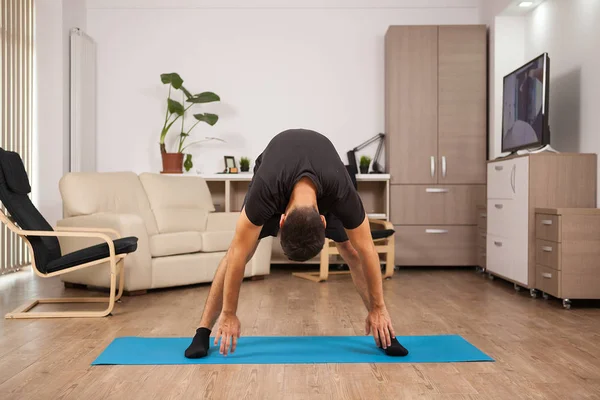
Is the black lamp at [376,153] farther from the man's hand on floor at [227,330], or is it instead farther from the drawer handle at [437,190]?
the man's hand on floor at [227,330]

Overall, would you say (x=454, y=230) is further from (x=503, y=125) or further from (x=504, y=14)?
(x=504, y=14)

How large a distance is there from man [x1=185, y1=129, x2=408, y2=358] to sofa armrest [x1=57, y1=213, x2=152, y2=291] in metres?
1.69

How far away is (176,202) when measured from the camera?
17.1ft

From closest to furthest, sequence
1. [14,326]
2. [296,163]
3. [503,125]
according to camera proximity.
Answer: [296,163]
[14,326]
[503,125]

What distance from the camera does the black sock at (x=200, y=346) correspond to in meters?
2.60

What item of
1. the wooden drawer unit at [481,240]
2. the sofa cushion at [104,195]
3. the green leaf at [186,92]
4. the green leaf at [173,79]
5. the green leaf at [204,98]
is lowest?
the wooden drawer unit at [481,240]

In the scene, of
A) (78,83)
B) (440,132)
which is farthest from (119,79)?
(440,132)

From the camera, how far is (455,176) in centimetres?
583

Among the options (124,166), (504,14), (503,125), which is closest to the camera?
(503,125)

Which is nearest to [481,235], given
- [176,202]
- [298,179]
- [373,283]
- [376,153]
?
[376,153]

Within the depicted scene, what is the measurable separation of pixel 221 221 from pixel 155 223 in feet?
1.89

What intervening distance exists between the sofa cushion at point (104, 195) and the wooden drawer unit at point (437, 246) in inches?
95.8

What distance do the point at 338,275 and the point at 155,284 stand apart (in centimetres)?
181

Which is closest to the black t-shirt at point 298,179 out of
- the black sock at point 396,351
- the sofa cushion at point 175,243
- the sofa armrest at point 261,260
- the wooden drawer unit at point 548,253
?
the black sock at point 396,351
